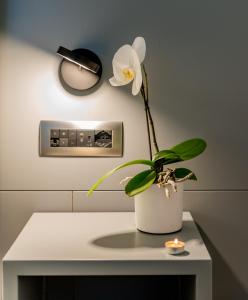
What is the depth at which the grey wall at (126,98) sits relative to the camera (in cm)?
125

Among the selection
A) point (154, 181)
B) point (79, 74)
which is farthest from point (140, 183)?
point (79, 74)

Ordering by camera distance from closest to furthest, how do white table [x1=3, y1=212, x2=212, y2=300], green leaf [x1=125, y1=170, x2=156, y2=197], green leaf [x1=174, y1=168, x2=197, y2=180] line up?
white table [x1=3, y1=212, x2=212, y2=300] < green leaf [x1=125, y1=170, x2=156, y2=197] < green leaf [x1=174, y1=168, x2=197, y2=180]

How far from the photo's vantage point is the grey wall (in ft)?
4.09

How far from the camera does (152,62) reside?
49.3 inches

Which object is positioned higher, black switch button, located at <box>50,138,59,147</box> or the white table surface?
black switch button, located at <box>50,138,59,147</box>

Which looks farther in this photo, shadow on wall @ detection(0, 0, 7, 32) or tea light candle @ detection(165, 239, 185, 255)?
shadow on wall @ detection(0, 0, 7, 32)

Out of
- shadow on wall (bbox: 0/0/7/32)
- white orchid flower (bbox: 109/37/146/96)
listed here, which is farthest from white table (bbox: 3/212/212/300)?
shadow on wall (bbox: 0/0/7/32)

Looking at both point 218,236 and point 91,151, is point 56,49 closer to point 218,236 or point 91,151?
point 91,151

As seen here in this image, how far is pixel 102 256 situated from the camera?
900 millimetres

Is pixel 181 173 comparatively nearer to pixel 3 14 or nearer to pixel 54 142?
pixel 54 142

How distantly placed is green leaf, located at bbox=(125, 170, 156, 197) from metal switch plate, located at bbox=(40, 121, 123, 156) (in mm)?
274

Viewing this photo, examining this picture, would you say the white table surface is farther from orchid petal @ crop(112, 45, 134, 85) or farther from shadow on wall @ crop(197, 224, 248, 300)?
orchid petal @ crop(112, 45, 134, 85)

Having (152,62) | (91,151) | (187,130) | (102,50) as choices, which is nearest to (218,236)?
(187,130)

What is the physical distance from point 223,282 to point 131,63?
30.8 inches
